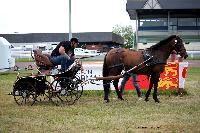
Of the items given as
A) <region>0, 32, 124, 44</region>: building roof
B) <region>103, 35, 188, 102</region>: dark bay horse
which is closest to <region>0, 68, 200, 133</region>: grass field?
<region>103, 35, 188, 102</region>: dark bay horse

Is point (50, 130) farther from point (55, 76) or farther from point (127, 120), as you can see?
point (55, 76)

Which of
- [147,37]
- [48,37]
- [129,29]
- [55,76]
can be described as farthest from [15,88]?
[129,29]

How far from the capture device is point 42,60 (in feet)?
44.6

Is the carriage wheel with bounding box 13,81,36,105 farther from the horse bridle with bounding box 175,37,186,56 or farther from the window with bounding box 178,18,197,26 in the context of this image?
the window with bounding box 178,18,197,26

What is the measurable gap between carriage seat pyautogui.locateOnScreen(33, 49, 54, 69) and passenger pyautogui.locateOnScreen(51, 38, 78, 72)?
198 mm

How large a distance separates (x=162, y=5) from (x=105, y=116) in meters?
45.9

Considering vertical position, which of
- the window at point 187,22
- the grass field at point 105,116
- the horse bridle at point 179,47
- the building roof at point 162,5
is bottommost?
the grass field at point 105,116

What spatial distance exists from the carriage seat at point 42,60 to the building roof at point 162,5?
42.0 metres

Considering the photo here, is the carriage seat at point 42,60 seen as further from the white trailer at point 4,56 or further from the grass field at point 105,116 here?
the white trailer at point 4,56

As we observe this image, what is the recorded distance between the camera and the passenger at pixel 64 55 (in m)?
13.7

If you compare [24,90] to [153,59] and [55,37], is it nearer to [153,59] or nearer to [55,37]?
[153,59]

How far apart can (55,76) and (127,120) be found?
12.6 ft

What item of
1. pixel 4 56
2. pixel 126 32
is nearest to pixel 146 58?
pixel 4 56

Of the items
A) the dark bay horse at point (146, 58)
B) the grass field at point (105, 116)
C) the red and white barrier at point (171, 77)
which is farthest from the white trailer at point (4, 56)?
the dark bay horse at point (146, 58)
